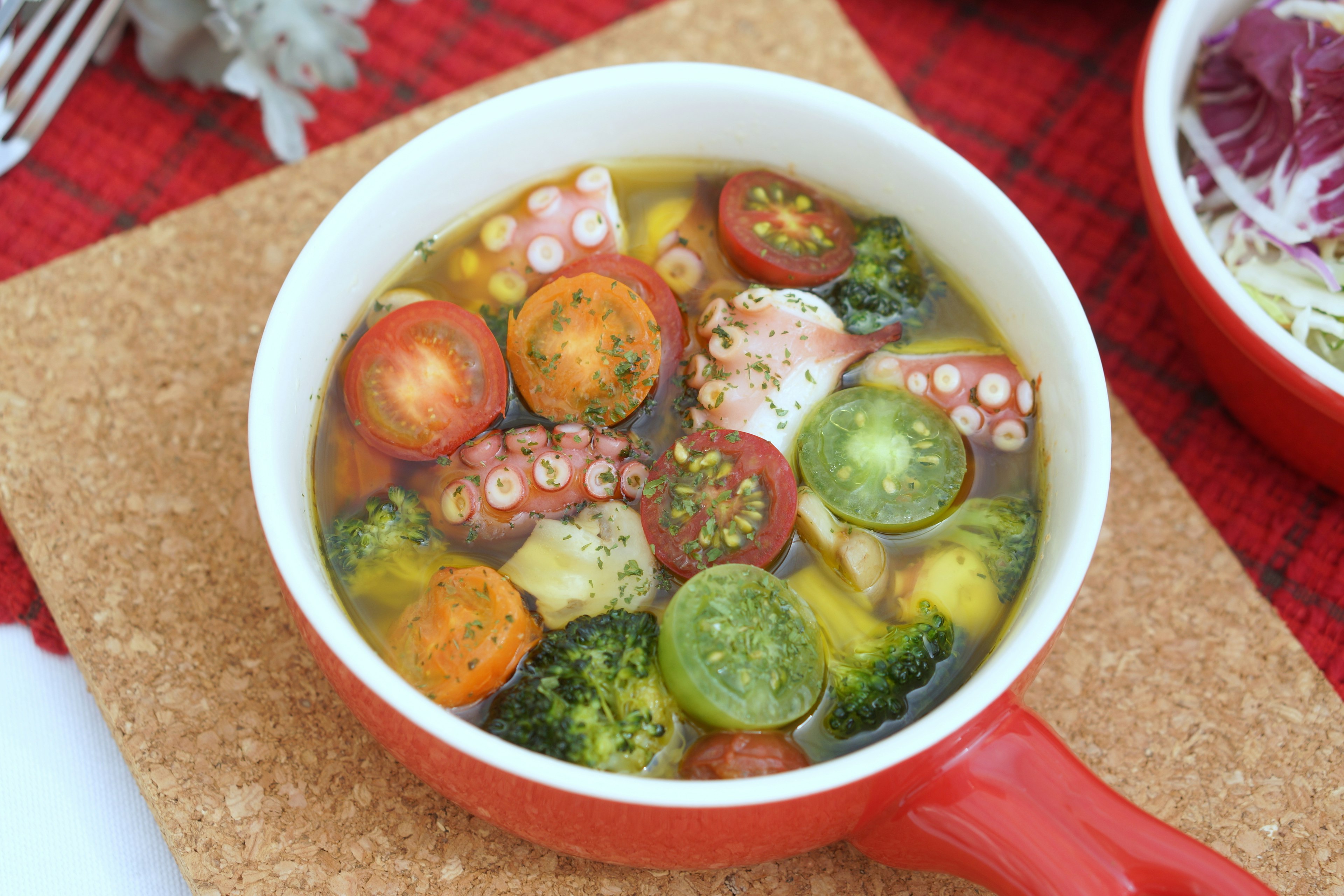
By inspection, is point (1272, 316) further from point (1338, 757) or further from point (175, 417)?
point (175, 417)

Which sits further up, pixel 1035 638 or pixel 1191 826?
pixel 1035 638

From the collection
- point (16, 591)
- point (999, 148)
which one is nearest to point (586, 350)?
point (16, 591)

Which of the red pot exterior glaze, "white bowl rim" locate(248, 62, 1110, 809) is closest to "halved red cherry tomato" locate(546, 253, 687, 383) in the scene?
"white bowl rim" locate(248, 62, 1110, 809)

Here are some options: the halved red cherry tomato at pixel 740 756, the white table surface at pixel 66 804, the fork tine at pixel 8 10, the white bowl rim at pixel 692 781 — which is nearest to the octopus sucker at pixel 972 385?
the white bowl rim at pixel 692 781

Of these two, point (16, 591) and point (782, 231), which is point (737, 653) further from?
point (16, 591)

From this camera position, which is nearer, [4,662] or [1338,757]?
[1338,757]

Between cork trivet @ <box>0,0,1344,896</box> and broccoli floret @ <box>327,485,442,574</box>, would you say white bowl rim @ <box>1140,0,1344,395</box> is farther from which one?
broccoli floret @ <box>327,485,442,574</box>

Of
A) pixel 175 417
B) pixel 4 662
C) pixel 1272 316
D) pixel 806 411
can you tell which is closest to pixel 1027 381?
pixel 806 411
